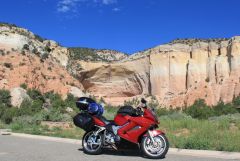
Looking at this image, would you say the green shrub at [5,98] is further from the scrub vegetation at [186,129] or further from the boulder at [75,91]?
the boulder at [75,91]

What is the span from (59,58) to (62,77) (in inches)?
522

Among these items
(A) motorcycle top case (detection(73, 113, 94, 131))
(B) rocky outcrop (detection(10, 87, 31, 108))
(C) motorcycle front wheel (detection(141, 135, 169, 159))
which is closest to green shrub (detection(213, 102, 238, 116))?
(B) rocky outcrop (detection(10, 87, 31, 108))

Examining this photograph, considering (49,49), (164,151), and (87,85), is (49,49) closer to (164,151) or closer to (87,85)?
(87,85)

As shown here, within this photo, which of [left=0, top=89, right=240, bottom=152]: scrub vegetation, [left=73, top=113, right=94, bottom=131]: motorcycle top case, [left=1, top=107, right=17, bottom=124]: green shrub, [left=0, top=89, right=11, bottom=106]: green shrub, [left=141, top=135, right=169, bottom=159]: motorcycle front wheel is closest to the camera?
[left=141, top=135, right=169, bottom=159]: motorcycle front wheel

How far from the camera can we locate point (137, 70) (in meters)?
74.9

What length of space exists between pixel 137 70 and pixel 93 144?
65.3 m

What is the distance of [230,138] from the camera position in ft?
38.2

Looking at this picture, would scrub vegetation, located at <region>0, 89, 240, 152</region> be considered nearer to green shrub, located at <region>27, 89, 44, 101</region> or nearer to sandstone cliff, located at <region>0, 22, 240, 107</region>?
green shrub, located at <region>27, 89, 44, 101</region>

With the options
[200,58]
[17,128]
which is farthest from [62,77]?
[17,128]

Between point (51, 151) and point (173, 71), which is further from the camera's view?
point (173, 71)

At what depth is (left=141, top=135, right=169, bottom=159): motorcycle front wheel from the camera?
8.70 m

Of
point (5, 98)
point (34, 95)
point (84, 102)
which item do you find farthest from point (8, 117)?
point (34, 95)

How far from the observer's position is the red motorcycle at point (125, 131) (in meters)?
8.80

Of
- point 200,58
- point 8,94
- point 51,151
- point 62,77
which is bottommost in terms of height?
point 51,151
